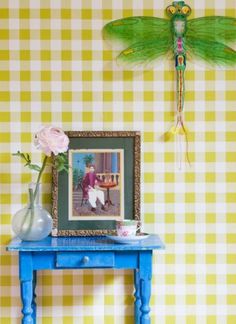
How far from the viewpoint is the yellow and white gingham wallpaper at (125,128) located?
2566 mm

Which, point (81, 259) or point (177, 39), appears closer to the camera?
point (81, 259)

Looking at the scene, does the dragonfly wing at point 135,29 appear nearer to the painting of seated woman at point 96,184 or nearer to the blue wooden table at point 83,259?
the painting of seated woman at point 96,184

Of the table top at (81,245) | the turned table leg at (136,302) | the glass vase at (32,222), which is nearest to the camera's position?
the table top at (81,245)

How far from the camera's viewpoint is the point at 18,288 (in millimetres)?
2584

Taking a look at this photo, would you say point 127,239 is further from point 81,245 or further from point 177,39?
point 177,39

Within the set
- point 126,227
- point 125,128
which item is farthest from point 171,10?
point 126,227

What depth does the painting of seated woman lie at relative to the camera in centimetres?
252

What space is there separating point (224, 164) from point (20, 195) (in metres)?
0.96

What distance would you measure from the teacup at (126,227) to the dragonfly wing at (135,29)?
0.83m

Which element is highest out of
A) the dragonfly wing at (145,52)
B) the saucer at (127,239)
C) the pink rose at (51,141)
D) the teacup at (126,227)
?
the dragonfly wing at (145,52)

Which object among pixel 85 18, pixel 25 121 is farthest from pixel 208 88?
pixel 25 121

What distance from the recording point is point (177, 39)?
2580 millimetres

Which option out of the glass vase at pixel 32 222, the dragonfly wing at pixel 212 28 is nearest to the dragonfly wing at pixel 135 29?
the dragonfly wing at pixel 212 28

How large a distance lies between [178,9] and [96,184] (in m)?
0.89
